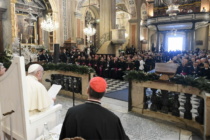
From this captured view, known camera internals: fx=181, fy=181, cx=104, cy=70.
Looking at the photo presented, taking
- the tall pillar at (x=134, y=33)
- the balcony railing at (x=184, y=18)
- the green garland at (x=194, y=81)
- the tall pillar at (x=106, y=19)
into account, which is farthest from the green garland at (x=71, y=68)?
the tall pillar at (x=134, y=33)

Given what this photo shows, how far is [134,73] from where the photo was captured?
16.8 feet

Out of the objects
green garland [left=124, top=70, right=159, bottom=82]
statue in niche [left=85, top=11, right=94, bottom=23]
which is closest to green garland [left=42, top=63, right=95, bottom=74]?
green garland [left=124, top=70, right=159, bottom=82]

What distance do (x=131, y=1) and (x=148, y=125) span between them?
2387 cm

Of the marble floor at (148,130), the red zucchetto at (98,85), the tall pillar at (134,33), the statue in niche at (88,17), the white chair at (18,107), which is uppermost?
the statue in niche at (88,17)

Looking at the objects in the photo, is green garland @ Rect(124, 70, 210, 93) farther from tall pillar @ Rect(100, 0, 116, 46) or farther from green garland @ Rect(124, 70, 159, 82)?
tall pillar @ Rect(100, 0, 116, 46)

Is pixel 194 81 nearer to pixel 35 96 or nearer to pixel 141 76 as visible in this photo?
pixel 141 76

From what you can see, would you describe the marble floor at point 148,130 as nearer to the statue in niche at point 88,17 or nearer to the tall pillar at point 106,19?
the tall pillar at point 106,19

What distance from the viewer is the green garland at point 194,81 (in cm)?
376

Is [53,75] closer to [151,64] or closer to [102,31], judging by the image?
[151,64]

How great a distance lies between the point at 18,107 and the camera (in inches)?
96.7

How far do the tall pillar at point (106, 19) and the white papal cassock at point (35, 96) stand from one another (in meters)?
14.9

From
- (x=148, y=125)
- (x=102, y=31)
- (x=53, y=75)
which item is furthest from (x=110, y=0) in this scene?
(x=148, y=125)

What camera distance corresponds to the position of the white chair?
229cm

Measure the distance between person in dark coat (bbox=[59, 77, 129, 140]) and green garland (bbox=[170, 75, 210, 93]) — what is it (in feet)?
8.87
